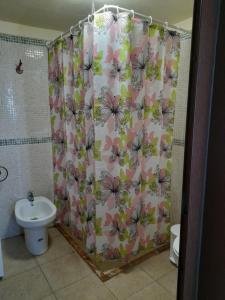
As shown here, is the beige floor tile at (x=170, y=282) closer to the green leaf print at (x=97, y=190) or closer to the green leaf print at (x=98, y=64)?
the green leaf print at (x=97, y=190)

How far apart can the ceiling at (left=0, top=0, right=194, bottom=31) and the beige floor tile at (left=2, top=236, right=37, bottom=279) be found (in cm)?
232

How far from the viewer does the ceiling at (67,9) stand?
1.82 meters

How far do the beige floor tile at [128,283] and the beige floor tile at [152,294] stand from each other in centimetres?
4

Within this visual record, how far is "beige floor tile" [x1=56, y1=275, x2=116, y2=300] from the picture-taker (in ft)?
5.64

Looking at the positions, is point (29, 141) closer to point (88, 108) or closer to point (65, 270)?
point (88, 108)

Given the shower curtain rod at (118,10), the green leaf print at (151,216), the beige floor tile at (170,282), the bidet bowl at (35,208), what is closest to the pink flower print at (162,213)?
the green leaf print at (151,216)

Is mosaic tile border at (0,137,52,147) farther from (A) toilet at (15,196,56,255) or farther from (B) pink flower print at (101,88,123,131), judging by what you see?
(B) pink flower print at (101,88,123,131)

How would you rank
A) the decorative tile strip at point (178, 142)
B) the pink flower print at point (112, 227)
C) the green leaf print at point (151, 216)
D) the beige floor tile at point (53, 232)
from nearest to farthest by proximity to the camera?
the pink flower print at point (112, 227) → the green leaf print at point (151, 216) → the decorative tile strip at point (178, 142) → the beige floor tile at point (53, 232)

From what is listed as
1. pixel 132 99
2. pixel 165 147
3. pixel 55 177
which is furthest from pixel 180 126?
pixel 55 177

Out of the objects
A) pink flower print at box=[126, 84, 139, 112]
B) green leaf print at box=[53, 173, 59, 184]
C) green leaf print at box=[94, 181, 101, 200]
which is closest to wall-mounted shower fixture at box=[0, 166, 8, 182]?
green leaf print at box=[53, 173, 59, 184]

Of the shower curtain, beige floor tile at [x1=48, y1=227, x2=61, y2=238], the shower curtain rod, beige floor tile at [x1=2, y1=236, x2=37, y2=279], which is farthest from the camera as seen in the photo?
beige floor tile at [x1=48, y1=227, x2=61, y2=238]

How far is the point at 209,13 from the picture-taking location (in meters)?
0.61

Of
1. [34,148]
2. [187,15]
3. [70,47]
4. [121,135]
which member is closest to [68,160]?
[34,148]

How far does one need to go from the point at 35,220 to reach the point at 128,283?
1.00 metres
